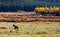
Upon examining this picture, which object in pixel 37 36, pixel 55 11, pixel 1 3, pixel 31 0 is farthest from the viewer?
pixel 31 0

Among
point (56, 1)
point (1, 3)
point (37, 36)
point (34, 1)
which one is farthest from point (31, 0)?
point (37, 36)

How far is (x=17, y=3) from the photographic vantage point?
136625 mm

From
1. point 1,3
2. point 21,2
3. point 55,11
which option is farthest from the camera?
point 21,2

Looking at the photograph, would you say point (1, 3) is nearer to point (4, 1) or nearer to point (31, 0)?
point (4, 1)

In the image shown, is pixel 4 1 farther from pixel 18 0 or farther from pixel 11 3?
pixel 18 0

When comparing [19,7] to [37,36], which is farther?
[19,7]

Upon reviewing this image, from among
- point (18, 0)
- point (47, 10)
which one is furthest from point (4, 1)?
point (47, 10)

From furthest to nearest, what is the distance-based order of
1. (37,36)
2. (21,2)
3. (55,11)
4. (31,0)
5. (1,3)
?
1. (31,0)
2. (21,2)
3. (1,3)
4. (55,11)
5. (37,36)

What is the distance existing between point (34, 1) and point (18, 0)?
30.8 ft

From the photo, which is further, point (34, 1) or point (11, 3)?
point (34, 1)

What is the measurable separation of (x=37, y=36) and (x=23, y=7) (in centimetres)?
10259

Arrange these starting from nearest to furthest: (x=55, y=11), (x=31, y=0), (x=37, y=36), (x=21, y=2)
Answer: (x=37, y=36)
(x=55, y=11)
(x=21, y=2)
(x=31, y=0)

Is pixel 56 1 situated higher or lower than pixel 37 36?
lower

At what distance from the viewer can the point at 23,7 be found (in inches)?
5202
